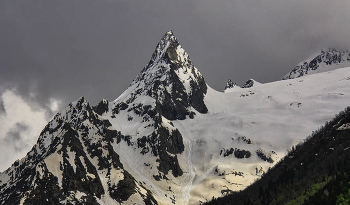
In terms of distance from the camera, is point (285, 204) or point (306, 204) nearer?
point (306, 204)

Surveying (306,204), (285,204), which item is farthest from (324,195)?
(285,204)

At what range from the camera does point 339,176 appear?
18700cm

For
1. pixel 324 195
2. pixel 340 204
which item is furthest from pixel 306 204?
pixel 340 204

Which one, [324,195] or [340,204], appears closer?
[340,204]

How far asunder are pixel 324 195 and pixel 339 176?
1615cm

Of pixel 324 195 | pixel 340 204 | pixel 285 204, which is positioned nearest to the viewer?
pixel 340 204

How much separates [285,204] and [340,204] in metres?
41.9

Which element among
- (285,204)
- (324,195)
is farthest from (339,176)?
(285,204)

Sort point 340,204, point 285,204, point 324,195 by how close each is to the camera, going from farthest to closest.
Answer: point 285,204 → point 324,195 → point 340,204

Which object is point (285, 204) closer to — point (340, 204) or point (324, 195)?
point (324, 195)

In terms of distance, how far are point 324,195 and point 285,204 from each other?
26857 mm

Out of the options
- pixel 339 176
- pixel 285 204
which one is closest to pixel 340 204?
pixel 339 176

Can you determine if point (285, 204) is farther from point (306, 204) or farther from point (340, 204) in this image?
point (340, 204)

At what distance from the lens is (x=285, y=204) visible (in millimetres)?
199250
